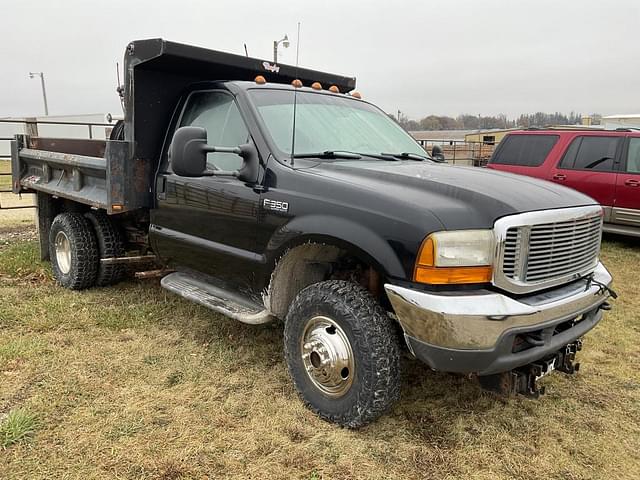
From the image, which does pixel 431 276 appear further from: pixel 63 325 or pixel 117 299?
pixel 117 299

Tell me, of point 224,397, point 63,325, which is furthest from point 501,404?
point 63,325

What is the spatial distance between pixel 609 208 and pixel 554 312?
625 cm

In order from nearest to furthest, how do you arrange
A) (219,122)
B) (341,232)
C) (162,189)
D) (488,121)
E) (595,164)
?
1. (341,232)
2. (219,122)
3. (162,189)
4. (595,164)
5. (488,121)

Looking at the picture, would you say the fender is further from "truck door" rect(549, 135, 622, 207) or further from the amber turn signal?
"truck door" rect(549, 135, 622, 207)

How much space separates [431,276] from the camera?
2.58 metres

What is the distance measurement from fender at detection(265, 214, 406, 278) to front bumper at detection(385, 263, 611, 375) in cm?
14

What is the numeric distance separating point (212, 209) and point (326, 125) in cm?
104

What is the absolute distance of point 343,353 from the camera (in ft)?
9.73

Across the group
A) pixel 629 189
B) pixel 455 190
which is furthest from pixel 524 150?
pixel 455 190

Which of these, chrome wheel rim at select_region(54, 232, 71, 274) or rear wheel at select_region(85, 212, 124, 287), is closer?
rear wheel at select_region(85, 212, 124, 287)

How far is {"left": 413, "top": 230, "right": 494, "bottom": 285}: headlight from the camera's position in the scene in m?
2.55

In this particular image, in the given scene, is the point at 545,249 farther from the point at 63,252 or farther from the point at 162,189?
the point at 63,252

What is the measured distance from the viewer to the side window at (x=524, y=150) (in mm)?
8750

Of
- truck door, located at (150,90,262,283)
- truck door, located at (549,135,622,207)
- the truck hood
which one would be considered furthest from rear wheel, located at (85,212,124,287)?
truck door, located at (549,135,622,207)
